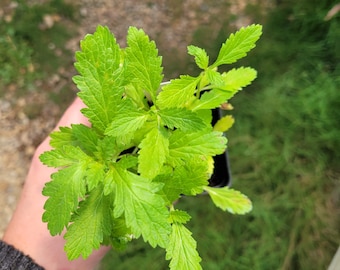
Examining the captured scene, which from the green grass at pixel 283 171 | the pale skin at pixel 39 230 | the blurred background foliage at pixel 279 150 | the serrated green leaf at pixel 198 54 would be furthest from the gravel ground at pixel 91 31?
the serrated green leaf at pixel 198 54

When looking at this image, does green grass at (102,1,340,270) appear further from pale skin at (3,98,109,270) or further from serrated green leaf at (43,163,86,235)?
serrated green leaf at (43,163,86,235)

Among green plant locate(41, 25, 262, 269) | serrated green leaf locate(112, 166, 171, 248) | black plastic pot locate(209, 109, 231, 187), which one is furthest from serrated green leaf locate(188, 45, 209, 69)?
black plastic pot locate(209, 109, 231, 187)

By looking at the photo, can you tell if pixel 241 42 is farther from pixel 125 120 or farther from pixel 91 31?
pixel 91 31

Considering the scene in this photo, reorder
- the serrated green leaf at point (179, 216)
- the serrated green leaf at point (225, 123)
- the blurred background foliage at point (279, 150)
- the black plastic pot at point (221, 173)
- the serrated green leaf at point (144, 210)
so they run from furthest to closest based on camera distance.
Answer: the blurred background foliage at point (279, 150)
the black plastic pot at point (221, 173)
the serrated green leaf at point (225, 123)
the serrated green leaf at point (179, 216)
the serrated green leaf at point (144, 210)

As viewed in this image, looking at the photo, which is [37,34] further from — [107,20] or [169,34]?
[169,34]

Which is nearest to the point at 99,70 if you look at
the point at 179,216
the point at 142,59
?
the point at 142,59

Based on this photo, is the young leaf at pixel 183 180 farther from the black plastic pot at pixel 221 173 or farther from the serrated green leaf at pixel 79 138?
the black plastic pot at pixel 221 173

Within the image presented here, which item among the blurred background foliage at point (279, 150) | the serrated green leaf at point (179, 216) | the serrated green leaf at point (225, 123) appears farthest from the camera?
the blurred background foliage at point (279, 150)

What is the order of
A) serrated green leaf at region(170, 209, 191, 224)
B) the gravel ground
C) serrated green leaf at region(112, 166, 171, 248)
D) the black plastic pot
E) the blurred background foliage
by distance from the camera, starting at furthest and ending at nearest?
the gravel ground, the blurred background foliage, the black plastic pot, serrated green leaf at region(170, 209, 191, 224), serrated green leaf at region(112, 166, 171, 248)
